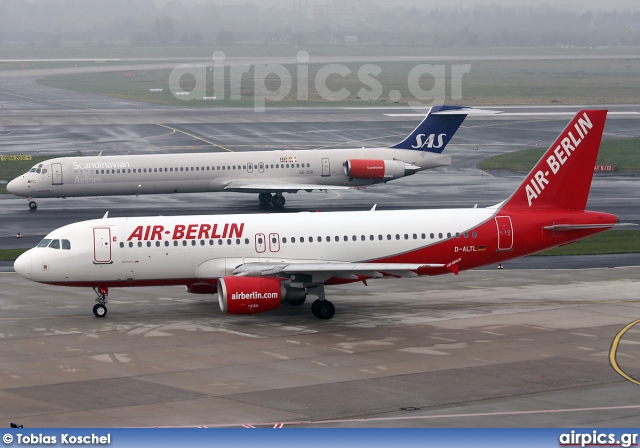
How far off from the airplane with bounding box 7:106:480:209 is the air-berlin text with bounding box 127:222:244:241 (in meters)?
27.8

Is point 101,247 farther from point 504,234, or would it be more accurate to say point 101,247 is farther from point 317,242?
point 504,234

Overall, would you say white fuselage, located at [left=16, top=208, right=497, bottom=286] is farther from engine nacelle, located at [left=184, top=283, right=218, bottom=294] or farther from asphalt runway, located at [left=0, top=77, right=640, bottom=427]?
asphalt runway, located at [left=0, top=77, right=640, bottom=427]

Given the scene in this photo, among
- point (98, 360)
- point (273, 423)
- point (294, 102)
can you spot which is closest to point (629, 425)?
point (273, 423)

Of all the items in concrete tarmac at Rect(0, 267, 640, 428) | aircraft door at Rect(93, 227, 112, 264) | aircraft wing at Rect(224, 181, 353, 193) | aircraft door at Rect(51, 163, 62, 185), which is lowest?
concrete tarmac at Rect(0, 267, 640, 428)

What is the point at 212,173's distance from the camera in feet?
225

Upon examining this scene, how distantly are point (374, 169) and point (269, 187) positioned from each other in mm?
7217

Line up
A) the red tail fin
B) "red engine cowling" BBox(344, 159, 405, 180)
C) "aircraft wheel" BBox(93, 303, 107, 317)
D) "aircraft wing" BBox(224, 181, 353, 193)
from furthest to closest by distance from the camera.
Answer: "red engine cowling" BBox(344, 159, 405, 180)
"aircraft wing" BBox(224, 181, 353, 193)
the red tail fin
"aircraft wheel" BBox(93, 303, 107, 317)

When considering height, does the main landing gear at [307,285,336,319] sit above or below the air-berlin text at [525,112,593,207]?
below

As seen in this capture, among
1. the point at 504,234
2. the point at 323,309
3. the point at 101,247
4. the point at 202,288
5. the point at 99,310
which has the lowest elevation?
the point at 99,310

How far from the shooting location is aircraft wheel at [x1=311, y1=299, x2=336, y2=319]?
126 ft

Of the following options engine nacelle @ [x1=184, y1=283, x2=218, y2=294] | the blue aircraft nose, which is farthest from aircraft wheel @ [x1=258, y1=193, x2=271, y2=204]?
the blue aircraft nose

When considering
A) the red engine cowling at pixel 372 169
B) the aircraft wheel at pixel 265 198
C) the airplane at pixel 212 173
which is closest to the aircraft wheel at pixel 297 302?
the airplane at pixel 212 173

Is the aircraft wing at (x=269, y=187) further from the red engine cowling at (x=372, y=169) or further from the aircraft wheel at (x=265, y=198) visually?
the red engine cowling at (x=372, y=169)

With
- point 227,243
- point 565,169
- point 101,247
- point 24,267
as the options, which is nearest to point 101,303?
point 101,247
